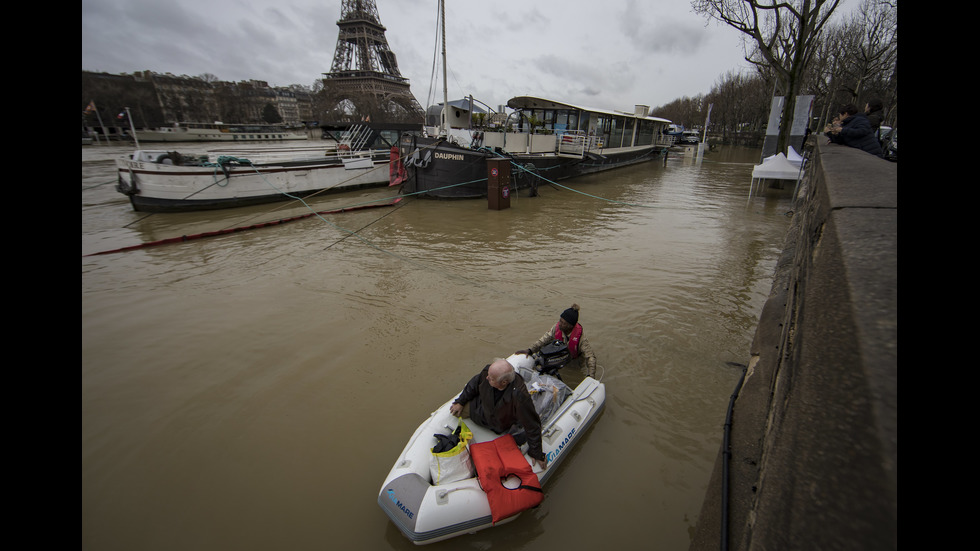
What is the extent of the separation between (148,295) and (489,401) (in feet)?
23.5

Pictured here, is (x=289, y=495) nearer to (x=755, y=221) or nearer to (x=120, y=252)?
(x=120, y=252)

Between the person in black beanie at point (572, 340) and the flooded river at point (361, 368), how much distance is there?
32 cm

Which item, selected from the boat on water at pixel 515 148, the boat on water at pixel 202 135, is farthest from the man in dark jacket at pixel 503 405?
the boat on water at pixel 202 135

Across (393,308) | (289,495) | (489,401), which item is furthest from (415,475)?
(393,308)

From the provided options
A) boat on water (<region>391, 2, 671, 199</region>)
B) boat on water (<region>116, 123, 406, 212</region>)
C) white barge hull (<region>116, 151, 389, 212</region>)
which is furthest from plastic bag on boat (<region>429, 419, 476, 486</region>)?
white barge hull (<region>116, 151, 389, 212</region>)

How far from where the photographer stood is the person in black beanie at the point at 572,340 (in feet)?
15.9

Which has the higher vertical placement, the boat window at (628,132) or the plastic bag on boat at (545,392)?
the boat window at (628,132)

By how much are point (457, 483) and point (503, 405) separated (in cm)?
72

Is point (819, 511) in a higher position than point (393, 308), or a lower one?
higher

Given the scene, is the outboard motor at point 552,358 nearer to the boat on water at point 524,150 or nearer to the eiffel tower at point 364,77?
the boat on water at point 524,150

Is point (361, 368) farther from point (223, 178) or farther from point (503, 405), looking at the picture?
point (223, 178)

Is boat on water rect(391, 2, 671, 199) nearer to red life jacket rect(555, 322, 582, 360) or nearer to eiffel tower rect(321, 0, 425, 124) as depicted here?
red life jacket rect(555, 322, 582, 360)

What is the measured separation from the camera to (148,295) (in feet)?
23.5
